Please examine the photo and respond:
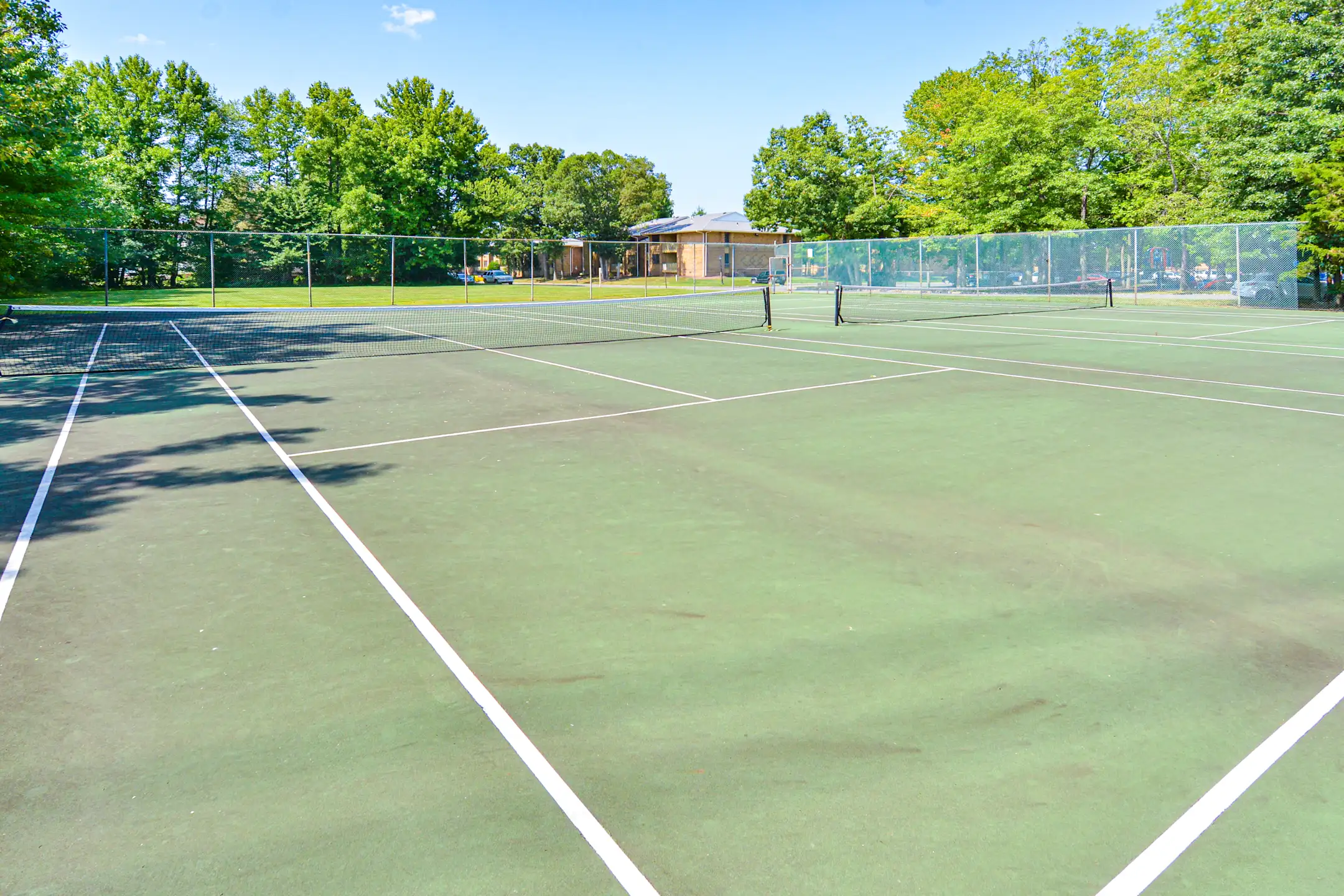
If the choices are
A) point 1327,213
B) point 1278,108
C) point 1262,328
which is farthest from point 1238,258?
point 1262,328

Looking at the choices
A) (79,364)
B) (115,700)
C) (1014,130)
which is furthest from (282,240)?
(115,700)

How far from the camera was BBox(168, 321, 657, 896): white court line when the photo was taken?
114 inches

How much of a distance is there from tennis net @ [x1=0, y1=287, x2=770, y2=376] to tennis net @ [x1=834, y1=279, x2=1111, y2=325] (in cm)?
433

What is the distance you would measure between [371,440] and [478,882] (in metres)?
7.99

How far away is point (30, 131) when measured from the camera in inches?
1081

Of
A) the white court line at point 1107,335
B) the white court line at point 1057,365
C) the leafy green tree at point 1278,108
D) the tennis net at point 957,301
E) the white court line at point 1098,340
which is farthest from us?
the leafy green tree at point 1278,108

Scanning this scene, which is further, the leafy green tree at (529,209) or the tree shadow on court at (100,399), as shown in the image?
the leafy green tree at (529,209)

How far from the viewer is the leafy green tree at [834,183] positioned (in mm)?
64000

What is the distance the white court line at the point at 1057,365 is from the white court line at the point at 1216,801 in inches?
454

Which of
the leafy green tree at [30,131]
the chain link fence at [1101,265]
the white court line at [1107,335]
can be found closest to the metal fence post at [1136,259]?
the chain link fence at [1101,265]

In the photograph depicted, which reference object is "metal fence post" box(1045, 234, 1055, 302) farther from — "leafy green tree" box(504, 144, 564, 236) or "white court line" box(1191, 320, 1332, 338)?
"leafy green tree" box(504, 144, 564, 236)

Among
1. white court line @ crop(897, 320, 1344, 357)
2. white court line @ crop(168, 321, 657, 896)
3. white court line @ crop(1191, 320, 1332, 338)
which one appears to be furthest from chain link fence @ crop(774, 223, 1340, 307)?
Answer: white court line @ crop(168, 321, 657, 896)

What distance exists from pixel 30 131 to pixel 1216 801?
113 feet

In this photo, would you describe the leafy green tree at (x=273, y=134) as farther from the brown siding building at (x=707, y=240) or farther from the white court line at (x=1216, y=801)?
the white court line at (x=1216, y=801)
